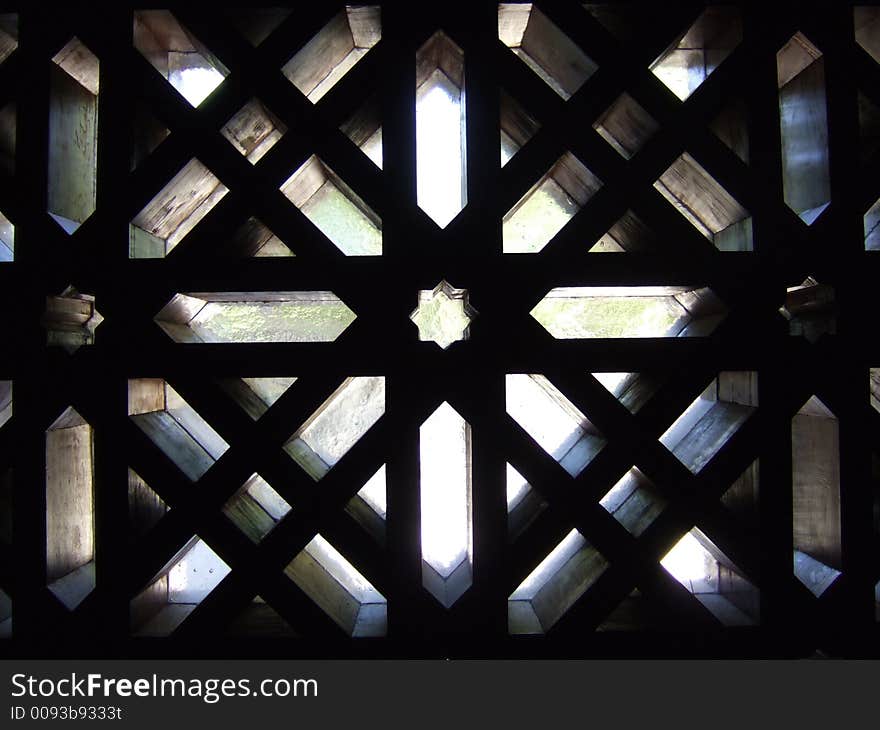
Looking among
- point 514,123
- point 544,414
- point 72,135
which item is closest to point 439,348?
point 544,414

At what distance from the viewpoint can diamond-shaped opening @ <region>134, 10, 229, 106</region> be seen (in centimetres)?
96

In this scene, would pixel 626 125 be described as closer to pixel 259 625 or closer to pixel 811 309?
pixel 811 309

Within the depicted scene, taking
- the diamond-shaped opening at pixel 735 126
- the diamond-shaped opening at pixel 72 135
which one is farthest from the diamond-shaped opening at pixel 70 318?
the diamond-shaped opening at pixel 735 126

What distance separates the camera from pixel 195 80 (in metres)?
1.08

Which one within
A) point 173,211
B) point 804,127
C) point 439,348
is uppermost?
point 173,211

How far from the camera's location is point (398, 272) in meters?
0.90

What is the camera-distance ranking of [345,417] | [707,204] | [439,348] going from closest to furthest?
[439,348] → [707,204] → [345,417]

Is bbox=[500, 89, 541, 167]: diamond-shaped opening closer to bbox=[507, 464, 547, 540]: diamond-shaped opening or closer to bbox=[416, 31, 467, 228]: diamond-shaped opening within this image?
bbox=[416, 31, 467, 228]: diamond-shaped opening

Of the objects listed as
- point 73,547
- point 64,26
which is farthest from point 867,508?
point 64,26

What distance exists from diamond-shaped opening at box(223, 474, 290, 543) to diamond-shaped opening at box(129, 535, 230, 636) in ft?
0.22

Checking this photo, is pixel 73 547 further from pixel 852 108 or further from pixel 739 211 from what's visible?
pixel 852 108

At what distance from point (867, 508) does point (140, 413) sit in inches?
48.0

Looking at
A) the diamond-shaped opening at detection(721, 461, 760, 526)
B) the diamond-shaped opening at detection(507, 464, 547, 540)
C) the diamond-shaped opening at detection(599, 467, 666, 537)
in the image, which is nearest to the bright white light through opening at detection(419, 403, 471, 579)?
the diamond-shaped opening at detection(507, 464, 547, 540)

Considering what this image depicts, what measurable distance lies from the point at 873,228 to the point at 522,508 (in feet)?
2.60
